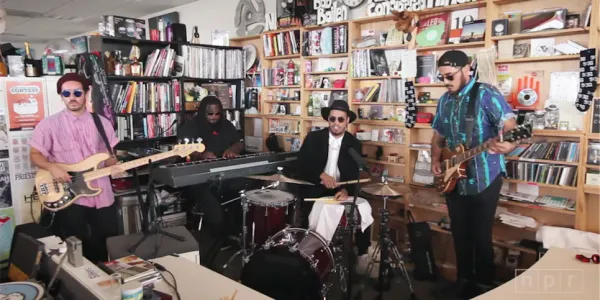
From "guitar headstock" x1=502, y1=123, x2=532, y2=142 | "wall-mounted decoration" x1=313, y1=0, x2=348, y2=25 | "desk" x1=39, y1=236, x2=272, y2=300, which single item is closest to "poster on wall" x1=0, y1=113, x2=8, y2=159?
"desk" x1=39, y1=236, x2=272, y2=300

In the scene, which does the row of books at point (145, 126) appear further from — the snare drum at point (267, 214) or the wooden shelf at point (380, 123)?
the wooden shelf at point (380, 123)

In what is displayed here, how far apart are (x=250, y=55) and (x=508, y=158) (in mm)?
3111

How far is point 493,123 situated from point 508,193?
2.87 ft

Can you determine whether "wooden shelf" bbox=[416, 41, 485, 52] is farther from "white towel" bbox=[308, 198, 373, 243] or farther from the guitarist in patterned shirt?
"white towel" bbox=[308, 198, 373, 243]

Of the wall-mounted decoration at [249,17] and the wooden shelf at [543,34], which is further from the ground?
the wall-mounted decoration at [249,17]

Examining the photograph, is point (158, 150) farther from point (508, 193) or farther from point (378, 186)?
point (508, 193)

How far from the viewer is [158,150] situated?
13.8 feet

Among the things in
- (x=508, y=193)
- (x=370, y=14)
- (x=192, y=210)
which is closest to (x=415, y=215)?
(x=508, y=193)

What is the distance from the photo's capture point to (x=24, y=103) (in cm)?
329

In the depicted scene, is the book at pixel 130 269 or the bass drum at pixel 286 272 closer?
the book at pixel 130 269

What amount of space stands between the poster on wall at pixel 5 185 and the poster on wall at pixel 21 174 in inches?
1.0

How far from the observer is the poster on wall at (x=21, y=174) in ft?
10.7

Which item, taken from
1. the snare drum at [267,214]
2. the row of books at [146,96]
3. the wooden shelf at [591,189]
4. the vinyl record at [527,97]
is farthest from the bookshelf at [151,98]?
the wooden shelf at [591,189]

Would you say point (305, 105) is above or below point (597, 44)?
below
